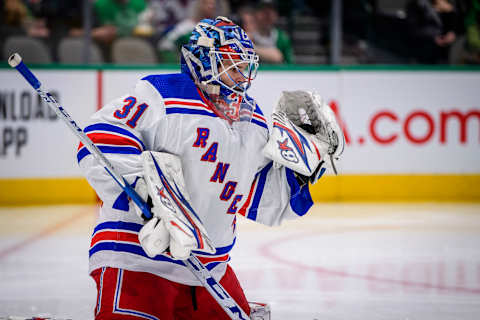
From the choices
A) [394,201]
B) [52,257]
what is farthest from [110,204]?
[394,201]

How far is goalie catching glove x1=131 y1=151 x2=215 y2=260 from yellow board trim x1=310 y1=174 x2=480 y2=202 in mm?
4194

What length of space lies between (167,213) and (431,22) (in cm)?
508

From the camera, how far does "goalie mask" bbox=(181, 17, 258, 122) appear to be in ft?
6.23

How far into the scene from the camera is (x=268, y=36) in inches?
235

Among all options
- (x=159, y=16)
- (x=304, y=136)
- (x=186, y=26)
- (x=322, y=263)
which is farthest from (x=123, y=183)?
(x=159, y=16)

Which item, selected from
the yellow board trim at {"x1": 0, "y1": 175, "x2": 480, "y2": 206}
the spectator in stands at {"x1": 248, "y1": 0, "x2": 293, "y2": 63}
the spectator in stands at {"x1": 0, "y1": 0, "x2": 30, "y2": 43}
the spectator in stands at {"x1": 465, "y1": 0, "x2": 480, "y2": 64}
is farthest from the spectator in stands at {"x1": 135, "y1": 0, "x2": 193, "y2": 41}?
the spectator in stands at {"x1": 465, "y1": 0, "x2": 480, "y2": 64}

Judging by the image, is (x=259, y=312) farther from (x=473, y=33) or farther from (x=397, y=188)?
(x=473, y=33)

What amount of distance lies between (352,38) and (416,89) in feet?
2.30

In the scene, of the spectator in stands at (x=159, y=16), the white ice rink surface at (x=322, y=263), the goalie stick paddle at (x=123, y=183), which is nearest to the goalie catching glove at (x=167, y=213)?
the goalie stick paddle at (x=123, y=183)

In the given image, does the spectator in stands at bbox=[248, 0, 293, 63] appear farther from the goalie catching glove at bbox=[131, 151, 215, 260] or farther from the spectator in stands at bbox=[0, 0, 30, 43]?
the goalie catching glove at bbox=[131, 151, 215, 260]

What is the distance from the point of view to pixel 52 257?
12.4ft

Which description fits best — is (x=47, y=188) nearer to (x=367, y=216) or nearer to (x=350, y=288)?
(x=367, y=216)

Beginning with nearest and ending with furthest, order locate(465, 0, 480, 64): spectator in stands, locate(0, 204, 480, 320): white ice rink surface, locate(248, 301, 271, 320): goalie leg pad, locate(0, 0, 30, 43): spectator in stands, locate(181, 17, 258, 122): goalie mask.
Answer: locate(181, 17, 258, 122): goalie mask < locate(248, 301, 271, 320): goalie leg pad < locate(0, 204, 480, 320): white ice rink surface < locate(0, 0, 30, 43): spectator in stands < locate(465, 0, 480, 64): spectator in stands

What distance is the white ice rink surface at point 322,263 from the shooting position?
2.89 meters
